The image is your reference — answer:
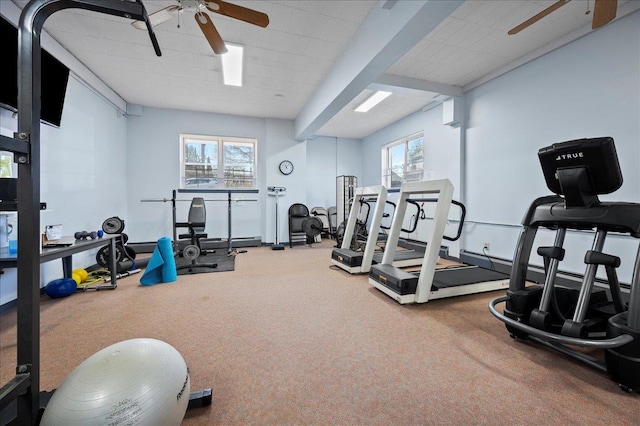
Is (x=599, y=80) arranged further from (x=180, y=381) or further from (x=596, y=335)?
(x=180, y=381)

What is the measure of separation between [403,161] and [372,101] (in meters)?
1.96

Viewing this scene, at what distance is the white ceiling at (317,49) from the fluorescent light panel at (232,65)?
131 mm

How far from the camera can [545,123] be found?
12.0 feet

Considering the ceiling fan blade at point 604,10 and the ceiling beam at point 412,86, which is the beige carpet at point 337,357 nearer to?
the ceiling fan blade at point 604,10

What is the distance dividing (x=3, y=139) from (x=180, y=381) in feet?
3.57

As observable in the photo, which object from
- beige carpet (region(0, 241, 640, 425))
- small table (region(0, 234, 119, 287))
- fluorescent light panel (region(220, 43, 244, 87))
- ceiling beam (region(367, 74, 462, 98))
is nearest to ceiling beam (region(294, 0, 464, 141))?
ceiling beam (region(367, 74, 462, 98))

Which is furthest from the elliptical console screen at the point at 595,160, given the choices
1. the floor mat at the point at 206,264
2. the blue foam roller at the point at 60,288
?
the blue foam roller at the point at 60,288

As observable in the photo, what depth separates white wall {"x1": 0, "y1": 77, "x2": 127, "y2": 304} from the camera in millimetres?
3275

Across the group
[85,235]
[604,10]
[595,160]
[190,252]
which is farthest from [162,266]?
[604,10]

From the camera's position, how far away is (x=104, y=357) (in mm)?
1095

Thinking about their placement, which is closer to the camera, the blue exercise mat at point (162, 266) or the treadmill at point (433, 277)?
the treadmill at point (433, 277)

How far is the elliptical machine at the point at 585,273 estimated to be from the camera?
1574 millimetres

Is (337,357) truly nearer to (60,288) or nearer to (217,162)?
(60,288)

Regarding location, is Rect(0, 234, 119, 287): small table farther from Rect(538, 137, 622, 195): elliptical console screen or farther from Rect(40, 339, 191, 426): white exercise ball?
Rect(538, 137, 622, 195): elliptical console screen
